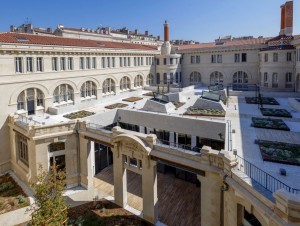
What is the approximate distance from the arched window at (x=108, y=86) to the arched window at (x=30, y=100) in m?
11.4

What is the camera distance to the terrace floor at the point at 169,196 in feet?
66.8

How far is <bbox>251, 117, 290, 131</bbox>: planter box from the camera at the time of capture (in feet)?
69.8

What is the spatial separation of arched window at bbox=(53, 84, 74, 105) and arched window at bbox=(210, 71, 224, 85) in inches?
1138

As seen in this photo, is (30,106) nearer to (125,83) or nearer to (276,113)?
(125,83)

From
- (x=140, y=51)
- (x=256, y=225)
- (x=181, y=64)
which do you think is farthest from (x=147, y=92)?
(x=256, y=225)

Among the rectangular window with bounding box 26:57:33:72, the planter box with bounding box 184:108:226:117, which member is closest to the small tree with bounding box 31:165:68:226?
the planter box with bounding box 184:108:226:117

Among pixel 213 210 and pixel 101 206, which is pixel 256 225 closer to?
pixel 213 210

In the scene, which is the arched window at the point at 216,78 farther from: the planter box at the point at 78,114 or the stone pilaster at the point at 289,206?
the stone pilaster at the point at 289,206

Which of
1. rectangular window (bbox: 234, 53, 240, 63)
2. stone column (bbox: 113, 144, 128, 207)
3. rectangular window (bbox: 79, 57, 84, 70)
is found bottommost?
stone column (bbox: 113, 144, 128, 207)

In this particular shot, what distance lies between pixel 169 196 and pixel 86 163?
8.67 metres

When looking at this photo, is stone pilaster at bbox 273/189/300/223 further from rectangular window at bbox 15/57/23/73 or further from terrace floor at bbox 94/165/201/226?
rectangular window at bbox 15/57/23/73

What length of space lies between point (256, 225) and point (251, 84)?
38.2 metres

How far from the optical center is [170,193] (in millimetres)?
23703

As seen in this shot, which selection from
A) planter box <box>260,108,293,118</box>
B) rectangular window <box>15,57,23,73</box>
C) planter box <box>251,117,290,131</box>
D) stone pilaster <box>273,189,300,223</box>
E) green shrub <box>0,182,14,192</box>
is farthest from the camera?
rectangular window <box>15,57,23,73</box>
